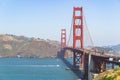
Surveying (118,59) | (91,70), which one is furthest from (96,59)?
(118,59)

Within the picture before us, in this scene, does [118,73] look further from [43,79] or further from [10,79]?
[10,79]

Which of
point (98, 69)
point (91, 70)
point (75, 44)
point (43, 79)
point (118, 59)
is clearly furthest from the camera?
point (75, 44)

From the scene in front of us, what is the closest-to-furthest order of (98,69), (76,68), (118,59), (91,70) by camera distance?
(118,59) < (98,69) < (91,70) < (76,68)

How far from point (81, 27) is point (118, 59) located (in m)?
65.3

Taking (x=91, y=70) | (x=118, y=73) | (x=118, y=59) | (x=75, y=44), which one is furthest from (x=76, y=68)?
(x=118, y=73)

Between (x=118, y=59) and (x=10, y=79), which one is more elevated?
(x=118, y=59)

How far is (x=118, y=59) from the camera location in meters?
59.2

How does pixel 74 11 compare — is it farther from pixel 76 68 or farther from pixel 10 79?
pixel 10 79

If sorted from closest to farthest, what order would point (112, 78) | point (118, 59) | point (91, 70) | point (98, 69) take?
point (112, 78), point (118, 59), point (98, 69), point (91, 70)

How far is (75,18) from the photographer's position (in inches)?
5069

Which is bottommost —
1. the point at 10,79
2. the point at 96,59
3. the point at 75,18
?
the point at 10,79

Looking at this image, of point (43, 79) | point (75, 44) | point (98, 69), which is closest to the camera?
point (98, 69)

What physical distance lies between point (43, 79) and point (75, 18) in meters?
44.8

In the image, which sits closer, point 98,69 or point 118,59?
point 118,59
